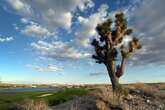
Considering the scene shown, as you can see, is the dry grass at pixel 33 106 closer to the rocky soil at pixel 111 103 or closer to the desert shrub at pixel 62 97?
the rocky soil at pixel 111 103

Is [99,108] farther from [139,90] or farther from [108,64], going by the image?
[139,90]

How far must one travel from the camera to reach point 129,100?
18516mm

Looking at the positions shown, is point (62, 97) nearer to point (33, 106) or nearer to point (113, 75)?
point (113, 75)

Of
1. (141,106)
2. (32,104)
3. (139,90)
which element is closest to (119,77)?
(139,90)

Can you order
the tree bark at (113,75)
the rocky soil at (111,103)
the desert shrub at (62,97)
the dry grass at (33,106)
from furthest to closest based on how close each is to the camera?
the tree bark at (113,75) → the desert shrub at (62,97) → the rocky soil at (111,103) → the dry grass at (33,106)

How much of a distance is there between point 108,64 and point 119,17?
14.8 feet

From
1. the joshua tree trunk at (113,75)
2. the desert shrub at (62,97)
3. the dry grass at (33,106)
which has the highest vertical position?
the joshua tree trunk at (113,75)

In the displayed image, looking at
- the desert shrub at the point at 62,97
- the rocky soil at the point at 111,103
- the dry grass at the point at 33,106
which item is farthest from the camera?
the desert shrub at the point at 62,97

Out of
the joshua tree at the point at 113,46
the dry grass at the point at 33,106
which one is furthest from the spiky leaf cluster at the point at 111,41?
the dry grass at the point at 33,106

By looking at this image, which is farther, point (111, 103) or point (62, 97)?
point (62, 97)

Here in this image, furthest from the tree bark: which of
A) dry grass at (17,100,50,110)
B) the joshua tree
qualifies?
dry grass at (17,100,50,110)

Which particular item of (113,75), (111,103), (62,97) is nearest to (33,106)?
(111,103)

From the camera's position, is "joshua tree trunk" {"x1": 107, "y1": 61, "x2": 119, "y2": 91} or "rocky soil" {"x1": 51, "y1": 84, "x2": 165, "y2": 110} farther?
"joshua tree trunk" {"x1": 107, "y1": 61, "x2": 119, "y2": 91}

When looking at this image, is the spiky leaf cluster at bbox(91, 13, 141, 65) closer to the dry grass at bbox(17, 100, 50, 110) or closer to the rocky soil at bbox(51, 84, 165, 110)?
the rocky soil at bbox(51, 84, 165, 110)
